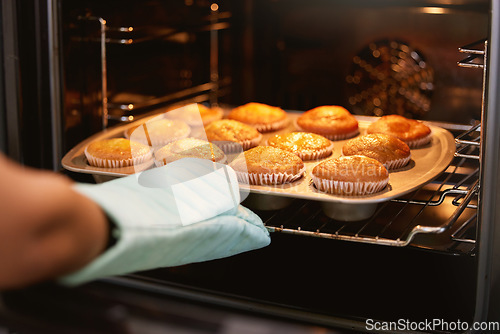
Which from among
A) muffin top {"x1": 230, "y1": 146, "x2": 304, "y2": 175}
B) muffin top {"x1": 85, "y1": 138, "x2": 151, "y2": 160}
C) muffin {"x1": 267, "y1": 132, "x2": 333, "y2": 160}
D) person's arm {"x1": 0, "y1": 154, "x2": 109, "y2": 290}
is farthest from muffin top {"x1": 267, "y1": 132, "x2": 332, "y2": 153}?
person's arm {"x1": 0, "y1": 154, "x2": 109, "y2": 290}

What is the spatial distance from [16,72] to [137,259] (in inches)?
34.9

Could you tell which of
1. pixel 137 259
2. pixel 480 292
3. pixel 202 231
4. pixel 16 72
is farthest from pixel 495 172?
pixel 16 72

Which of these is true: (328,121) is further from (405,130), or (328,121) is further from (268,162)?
(268,162)

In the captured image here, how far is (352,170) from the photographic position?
1400 millimetres

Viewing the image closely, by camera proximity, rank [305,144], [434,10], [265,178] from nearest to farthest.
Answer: [265,178] → [305,144] → [434,10]

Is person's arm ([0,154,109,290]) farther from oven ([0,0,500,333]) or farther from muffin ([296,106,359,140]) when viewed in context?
muffin ([296,106,359,140])

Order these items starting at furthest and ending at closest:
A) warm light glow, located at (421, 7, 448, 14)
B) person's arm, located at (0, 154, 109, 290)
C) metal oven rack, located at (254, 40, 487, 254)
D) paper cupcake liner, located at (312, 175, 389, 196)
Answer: warm light glow, located at (421, 7, 448, 14)
paper cupcake liner, located at (312, 175, 389, 196)
metal oven rack, located at (254, 40, 487, 254)
person's arm, located at (0, 154, 109, 290)

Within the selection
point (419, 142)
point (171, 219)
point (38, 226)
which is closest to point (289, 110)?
point (419, 142)

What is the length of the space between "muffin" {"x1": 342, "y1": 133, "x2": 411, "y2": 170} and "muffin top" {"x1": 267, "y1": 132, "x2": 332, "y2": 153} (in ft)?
0.25

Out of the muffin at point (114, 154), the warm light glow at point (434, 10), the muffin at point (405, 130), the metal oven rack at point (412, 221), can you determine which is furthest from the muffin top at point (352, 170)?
the warm light glow at point (434, 10)

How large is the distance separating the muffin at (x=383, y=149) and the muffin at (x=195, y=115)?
518 mm

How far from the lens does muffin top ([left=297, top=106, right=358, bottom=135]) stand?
1839 mm

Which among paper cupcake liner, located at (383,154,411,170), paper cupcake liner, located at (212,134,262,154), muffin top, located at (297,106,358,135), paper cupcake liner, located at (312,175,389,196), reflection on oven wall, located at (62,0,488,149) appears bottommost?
paper cupcake liner, located at (312,175,389,196)

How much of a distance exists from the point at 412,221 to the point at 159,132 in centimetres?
83
